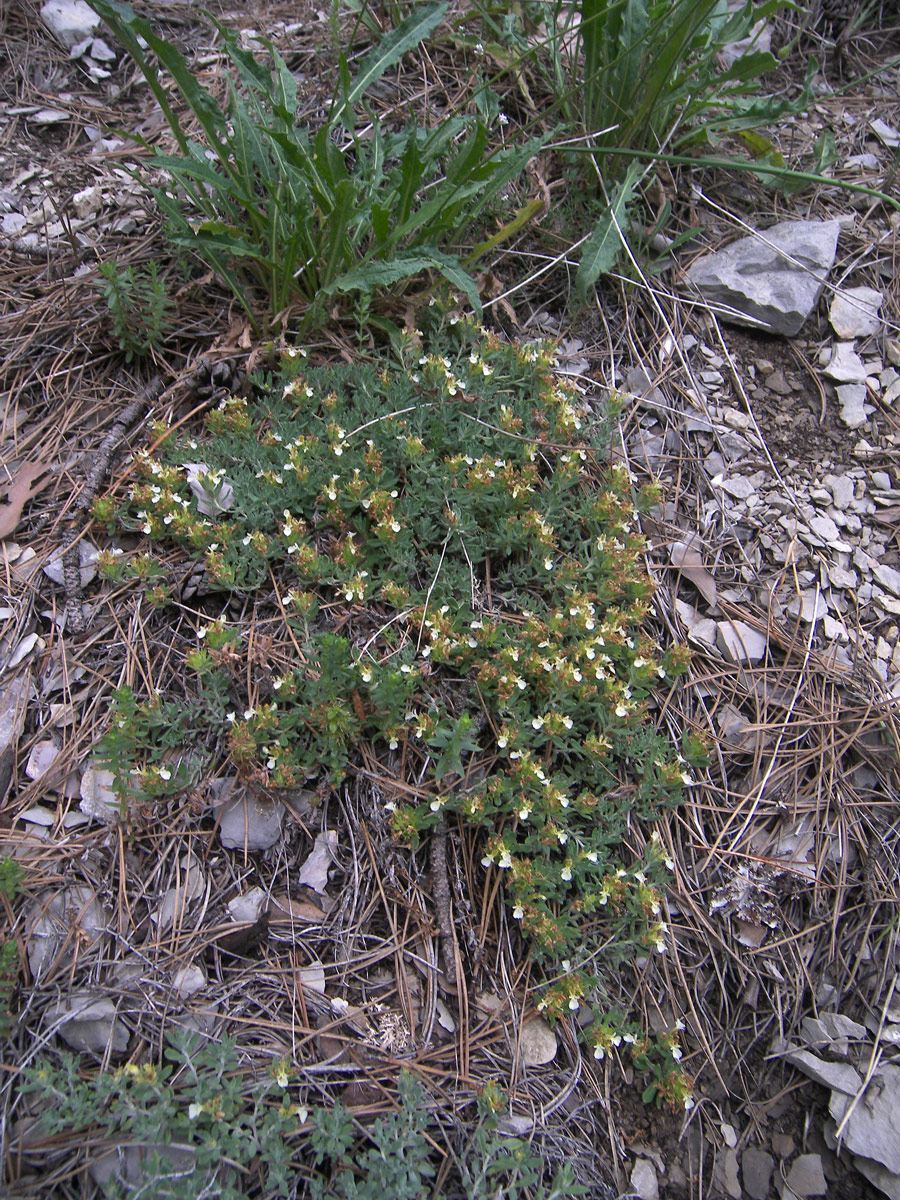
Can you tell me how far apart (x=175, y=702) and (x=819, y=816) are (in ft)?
8.12

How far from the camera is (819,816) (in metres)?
2.99

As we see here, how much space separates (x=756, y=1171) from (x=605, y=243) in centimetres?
385

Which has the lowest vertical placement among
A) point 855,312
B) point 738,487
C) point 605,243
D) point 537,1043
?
point 537,1043

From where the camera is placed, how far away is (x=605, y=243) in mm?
3803

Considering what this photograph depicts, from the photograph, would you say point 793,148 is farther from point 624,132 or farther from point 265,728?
point 265,728

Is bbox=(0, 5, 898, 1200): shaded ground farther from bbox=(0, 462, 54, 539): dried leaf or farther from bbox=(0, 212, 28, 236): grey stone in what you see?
bbox=(0, 212, 28, 236): grey stone

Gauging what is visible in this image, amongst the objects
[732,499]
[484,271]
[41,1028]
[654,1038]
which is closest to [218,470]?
[484,271]

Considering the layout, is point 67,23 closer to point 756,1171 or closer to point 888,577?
point 888,577

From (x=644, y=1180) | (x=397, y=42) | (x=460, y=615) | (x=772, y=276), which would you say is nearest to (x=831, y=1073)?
(x=644, y=1180)

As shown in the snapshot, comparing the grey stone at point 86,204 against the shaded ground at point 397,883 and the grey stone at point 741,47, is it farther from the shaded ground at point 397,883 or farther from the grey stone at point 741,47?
the grey stone at point 741,47

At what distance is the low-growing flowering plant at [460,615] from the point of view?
267cm

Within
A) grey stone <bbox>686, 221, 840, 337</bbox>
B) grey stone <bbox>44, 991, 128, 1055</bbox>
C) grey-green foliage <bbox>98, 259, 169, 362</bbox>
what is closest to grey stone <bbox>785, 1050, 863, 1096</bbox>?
grey stone <bbox>44, 991, 128, 1055</bbox>

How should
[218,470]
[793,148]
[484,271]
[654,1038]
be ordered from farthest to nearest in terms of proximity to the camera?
[793,148] → [484,271] → [218,470] → [654,1038]

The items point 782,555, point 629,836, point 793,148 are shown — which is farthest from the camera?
point 793,148
